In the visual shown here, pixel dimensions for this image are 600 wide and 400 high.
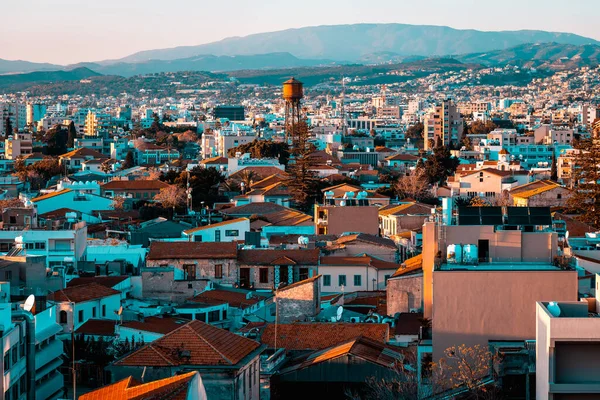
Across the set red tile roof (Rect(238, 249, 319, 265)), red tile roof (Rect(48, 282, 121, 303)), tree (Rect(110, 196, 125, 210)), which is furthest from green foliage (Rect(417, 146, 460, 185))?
red tile roof (Rect(48, 282, 121, 303))

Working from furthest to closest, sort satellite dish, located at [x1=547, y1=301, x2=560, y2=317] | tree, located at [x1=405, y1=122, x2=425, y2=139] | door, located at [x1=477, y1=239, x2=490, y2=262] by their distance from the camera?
tree, located at [x1=405, y1=122, x2=425, y2=139] < door, located at [x1=477, y1=239, x2=490, y2=262] < satellite dish, located at [x1=547, y1=301, x2=560, y2=317]

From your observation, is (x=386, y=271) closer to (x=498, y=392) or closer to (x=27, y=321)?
(x=27, y=321)

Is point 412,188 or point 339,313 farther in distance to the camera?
point 412,188

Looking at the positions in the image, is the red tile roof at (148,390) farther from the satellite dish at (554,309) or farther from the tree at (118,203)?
the tree at (118,203)

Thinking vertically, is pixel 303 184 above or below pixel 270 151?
below

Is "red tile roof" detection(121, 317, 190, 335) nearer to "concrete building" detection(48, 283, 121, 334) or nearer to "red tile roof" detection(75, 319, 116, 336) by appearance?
"red tile roof" detection(75, 319, 116, 336)

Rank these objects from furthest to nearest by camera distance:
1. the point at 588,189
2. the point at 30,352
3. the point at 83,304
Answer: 1. the point at 588,189
2. the point at 83,304
3. the point at 30,352

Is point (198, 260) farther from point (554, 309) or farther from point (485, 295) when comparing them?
point (554, 309)

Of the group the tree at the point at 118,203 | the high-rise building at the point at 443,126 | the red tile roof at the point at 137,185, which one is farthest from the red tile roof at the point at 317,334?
the high-rise building at the point at 443,126

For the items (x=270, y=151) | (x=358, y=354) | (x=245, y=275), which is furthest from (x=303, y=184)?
(x=358, y=354)
